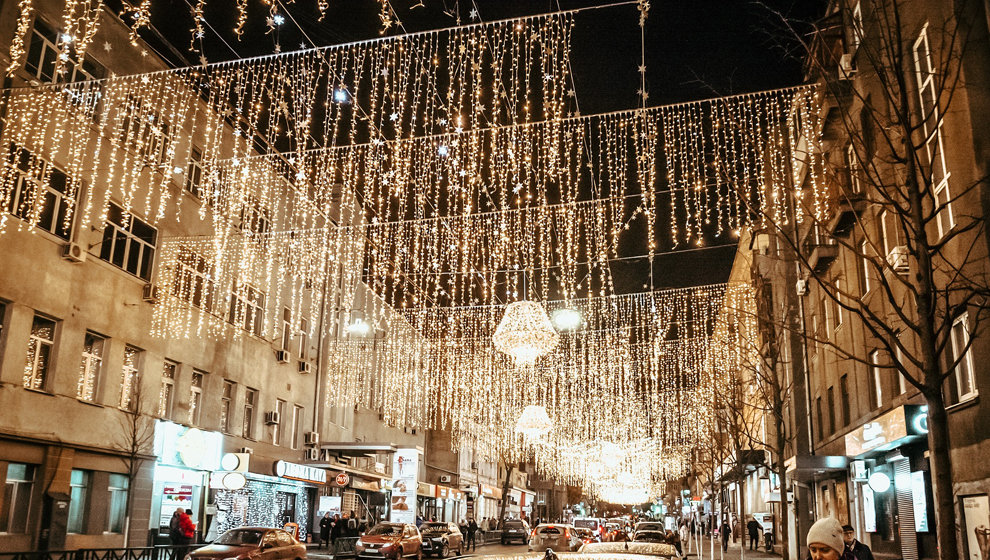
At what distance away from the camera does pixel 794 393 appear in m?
33.2

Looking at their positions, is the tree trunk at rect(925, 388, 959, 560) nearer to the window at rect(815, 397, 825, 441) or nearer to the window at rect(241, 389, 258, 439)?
the window at rect(815, 397, 825, 441)

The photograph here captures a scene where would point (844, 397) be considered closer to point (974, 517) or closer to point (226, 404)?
point (974, 517)

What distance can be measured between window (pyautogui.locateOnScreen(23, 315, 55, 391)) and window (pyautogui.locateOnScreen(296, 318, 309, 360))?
16.1 meters

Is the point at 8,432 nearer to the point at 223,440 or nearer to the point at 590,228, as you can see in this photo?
the point at 223,440

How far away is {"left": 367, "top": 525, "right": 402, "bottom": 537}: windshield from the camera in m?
28.0

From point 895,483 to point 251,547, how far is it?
17098mm

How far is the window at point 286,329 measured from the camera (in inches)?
1346

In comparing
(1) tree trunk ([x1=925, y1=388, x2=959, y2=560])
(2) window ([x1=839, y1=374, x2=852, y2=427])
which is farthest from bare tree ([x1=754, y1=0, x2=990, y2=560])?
(2) window ([x1=839, y1=374, x2=852, y2=427])

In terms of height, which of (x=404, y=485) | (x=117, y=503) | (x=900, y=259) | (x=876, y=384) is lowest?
(x=117, y=503)

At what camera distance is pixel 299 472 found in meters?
32.6

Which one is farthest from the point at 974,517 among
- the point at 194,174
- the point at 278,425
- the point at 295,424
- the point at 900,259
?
the point at 295,424

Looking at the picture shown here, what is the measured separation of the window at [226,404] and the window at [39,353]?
858cm

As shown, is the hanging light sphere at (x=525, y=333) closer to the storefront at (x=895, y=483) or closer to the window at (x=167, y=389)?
the storefront at (x=895, y=483)

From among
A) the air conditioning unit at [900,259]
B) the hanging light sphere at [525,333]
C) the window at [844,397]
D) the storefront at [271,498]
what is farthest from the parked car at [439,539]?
the air conditioning unit at [900,259]
